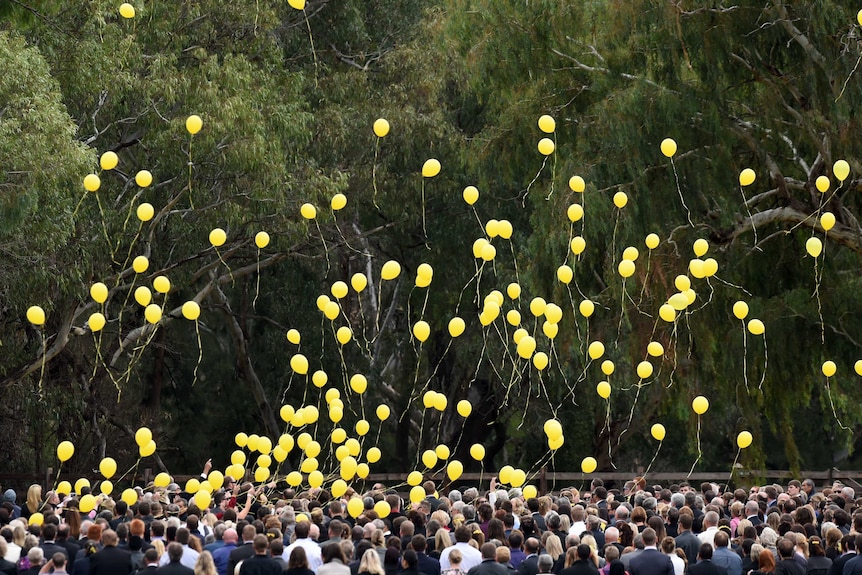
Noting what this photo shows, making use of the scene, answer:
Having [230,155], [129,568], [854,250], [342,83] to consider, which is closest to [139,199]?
[230,155]

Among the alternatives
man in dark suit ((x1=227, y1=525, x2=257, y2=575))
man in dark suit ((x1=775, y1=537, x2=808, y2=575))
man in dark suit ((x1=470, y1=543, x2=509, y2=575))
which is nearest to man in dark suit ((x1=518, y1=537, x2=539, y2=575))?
man in dark suit ((x1=470, y1=543, x2=509, y2=575))

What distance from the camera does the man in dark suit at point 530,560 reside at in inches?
368

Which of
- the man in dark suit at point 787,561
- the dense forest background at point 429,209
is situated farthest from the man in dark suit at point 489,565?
the dense forest background at point 429,209

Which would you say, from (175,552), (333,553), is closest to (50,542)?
(175,552)

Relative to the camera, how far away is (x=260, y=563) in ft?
29.8

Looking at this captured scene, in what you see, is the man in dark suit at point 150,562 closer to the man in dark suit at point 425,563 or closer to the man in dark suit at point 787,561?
the man in dark suit at point 425,563

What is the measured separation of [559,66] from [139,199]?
7365 mm

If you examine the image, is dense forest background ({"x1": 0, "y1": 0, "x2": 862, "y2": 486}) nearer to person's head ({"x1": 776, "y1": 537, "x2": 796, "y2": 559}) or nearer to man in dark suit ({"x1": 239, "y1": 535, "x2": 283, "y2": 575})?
person's head ({"x1": 776, "y1": 537, "x2": 796, "y2": 559})

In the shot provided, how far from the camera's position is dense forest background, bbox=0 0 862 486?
17.1m

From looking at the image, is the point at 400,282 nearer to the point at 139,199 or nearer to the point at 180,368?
the point at 180,368

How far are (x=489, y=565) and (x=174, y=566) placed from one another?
2032 mm

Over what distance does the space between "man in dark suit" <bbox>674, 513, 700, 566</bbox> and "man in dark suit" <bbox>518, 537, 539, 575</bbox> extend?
1.23 meters

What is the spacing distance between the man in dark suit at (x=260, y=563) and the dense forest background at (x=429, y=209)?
4.11 metres

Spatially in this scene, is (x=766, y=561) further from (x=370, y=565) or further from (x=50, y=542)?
(x=50, y=542)
